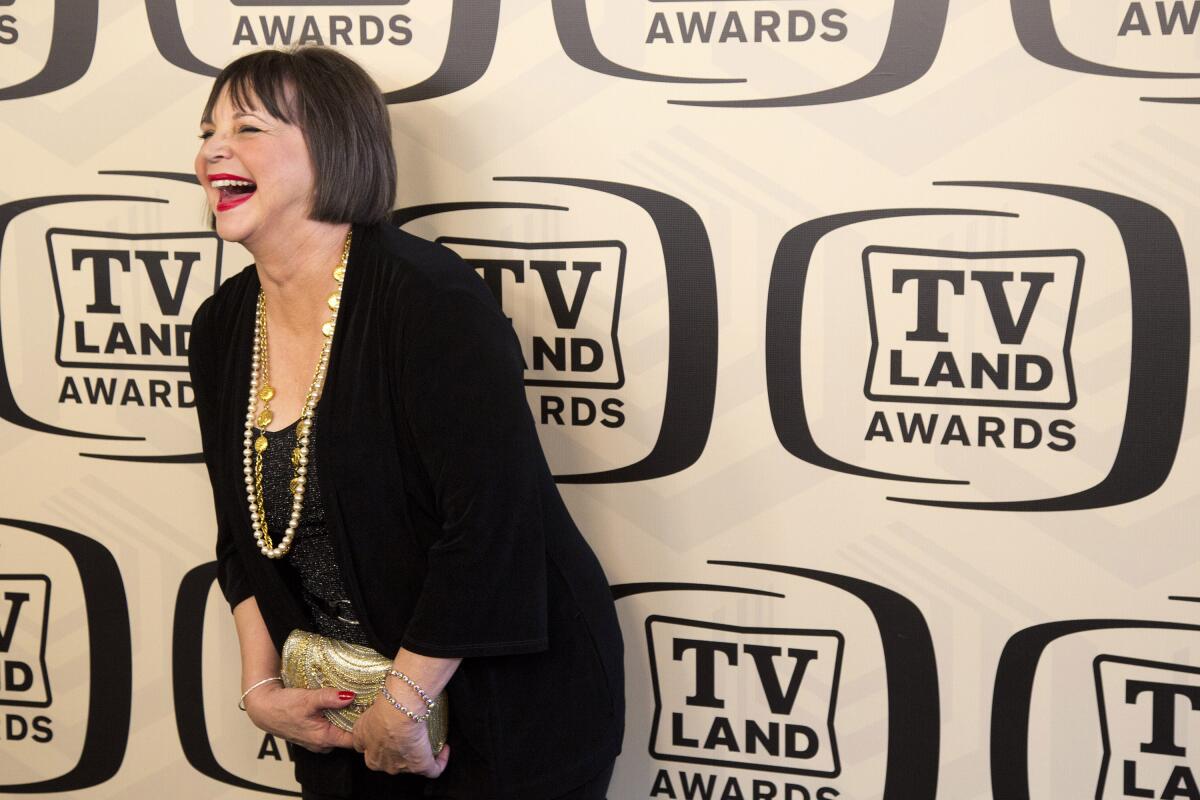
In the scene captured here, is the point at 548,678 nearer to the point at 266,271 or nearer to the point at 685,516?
the point at 685,516

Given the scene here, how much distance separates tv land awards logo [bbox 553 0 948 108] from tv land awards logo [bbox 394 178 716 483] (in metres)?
0.16

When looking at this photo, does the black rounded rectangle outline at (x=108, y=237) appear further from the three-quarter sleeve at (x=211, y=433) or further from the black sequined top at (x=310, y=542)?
the black sequined top at (x=310, y=542)

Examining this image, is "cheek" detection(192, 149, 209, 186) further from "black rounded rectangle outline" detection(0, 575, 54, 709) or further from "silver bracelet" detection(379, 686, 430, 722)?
"black rounded rectangle outline" detection(0, 575, 54, 709)

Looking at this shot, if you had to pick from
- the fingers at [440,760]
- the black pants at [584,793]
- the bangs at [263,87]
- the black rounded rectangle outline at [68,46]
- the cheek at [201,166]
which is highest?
the black rounded rectangle outline at [68,46]

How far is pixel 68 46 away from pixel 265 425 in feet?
2.42

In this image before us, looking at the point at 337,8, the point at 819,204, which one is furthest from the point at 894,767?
the point at 337,8

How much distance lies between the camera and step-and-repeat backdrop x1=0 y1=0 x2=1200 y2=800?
1.41 meters

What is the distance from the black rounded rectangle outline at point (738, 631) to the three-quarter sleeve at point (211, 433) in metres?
0.55

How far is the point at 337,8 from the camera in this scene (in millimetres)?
1557

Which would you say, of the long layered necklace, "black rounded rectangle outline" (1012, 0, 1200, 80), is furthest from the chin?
"black rounded rectangle outline" (1012, 0, 1200, 80)

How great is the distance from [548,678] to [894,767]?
579mm

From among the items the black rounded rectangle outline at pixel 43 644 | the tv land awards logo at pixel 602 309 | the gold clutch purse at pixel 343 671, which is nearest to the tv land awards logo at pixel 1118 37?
the tv land awards logo at pixel 602 309

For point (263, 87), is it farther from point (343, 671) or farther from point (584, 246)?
point (343, 671)

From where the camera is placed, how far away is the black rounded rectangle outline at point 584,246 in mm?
1522
